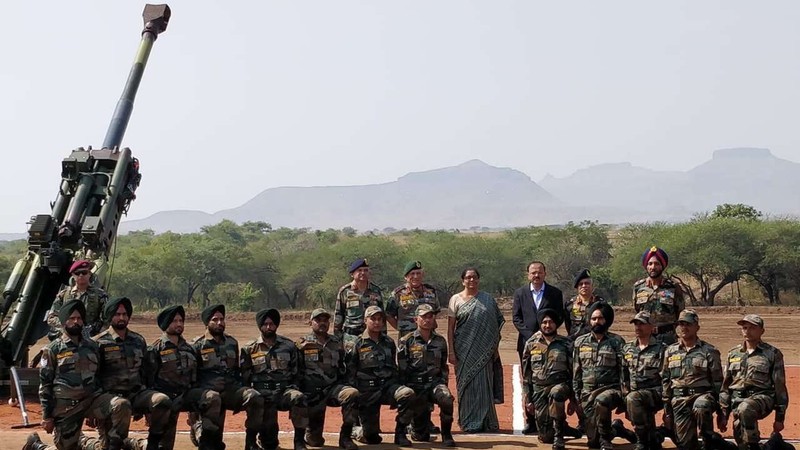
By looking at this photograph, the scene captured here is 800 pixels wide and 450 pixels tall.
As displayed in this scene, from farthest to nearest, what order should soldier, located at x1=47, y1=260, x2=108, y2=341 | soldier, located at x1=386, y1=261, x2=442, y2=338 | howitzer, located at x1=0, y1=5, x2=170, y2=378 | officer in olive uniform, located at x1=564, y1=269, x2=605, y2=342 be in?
howitzer, located at x1=0, y1=5, x2=170, y2=378
soldier, located at x1=47, y1=260, x2=108, y2=341
soldier, located at x1=386, y1=261, x2=442, y2=338
officer in olive uniform, located at x1=564, y1=269, x2=605, y2=342

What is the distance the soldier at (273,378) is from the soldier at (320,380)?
0.12 metres

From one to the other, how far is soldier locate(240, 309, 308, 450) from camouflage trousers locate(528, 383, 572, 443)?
7.28 feet

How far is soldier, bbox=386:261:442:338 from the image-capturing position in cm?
1053

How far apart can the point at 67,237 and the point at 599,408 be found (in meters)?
7.13

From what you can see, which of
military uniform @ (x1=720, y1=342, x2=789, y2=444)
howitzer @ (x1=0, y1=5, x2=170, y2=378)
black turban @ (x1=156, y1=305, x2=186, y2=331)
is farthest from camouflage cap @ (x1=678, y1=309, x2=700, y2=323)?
howitzer @ (x1=0, y1=5, x2=170, y2=378)

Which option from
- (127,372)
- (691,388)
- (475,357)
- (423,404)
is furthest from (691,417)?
(127,372)

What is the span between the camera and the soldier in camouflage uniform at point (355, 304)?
10555 mm

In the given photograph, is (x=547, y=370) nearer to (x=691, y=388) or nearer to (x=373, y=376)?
(x=691, y=388)

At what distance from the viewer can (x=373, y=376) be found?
10.0m

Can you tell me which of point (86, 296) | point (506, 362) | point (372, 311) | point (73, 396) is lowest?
point (73, 396)

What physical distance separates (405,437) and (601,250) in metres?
29.1

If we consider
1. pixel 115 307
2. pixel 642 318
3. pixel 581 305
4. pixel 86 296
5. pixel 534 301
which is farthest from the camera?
pixel 86 296

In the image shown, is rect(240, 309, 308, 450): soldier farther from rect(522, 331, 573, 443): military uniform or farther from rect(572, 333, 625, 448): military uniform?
rect(572, 333, 625, 448): military uniform

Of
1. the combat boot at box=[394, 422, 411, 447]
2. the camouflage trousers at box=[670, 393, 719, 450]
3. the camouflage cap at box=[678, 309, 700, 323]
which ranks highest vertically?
the camouflage cap at box=[678, 309, 700, 323]
